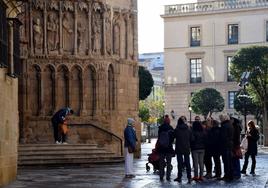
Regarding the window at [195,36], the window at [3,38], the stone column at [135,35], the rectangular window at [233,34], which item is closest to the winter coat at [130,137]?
→ the window at [3,38]

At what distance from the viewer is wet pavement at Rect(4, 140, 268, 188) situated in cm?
1767

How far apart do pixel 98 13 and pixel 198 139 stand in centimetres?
1129

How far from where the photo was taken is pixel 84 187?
16.8 meters

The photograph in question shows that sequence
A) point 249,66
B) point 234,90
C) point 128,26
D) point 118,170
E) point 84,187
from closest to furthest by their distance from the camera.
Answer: point 84,187 < point 118,170 < point 128,26 < point 249,66 < point 234,90

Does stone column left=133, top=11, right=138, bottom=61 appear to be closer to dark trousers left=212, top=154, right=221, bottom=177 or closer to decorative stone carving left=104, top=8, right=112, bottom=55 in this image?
decorative stone carving left=104, top=8, right=112, bottom=55

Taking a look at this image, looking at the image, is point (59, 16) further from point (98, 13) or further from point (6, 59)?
point (6, 59)

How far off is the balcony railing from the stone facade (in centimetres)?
4654

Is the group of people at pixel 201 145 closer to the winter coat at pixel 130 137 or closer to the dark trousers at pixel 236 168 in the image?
the dark trousers at pixel 236 168

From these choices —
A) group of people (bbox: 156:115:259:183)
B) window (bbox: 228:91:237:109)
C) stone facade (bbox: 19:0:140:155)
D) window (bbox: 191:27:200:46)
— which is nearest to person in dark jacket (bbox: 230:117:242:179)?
group of people (bbox: 156:115:259:183)

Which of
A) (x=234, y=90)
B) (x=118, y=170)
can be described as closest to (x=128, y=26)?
(x=118, y=170)

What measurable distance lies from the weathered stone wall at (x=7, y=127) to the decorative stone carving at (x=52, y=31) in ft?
31.4

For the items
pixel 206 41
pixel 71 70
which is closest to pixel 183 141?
pixel 71 70

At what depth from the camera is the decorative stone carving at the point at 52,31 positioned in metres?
28.3

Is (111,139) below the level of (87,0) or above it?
below
